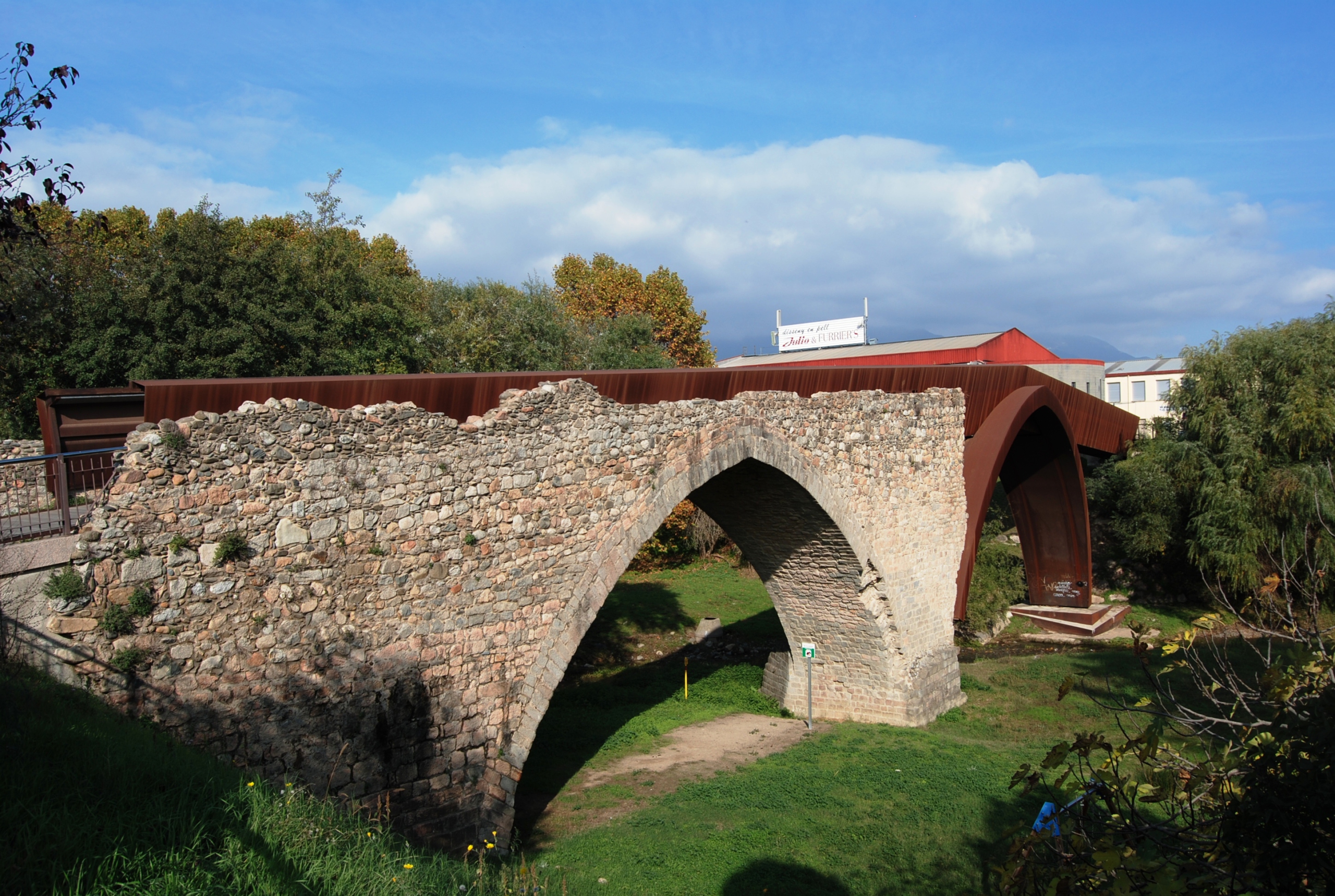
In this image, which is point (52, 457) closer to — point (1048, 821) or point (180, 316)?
point (1048, 821)

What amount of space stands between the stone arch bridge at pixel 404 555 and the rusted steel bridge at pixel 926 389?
20 cm

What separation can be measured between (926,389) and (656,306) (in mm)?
21314

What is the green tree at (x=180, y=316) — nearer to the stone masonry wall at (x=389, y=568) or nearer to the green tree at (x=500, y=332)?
the green tree at (x=500, y=332)

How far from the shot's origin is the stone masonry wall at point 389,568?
5.48 metres

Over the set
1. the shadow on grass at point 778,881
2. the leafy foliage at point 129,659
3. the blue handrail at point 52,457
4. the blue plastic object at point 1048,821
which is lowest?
the shadow on grass at point 778,881

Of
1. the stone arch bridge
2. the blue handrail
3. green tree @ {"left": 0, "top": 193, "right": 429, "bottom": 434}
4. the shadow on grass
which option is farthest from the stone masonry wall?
green tree @ {"left": 0, "top": 193, "right": 429, "bottom": 434}

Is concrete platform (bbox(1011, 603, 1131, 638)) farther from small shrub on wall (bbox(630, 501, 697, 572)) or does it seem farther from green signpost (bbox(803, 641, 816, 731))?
small shrub on wall (bbox(630, 501, 697, 572))

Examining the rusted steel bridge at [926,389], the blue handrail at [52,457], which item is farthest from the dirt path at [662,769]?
the blue handrail at [52,457]

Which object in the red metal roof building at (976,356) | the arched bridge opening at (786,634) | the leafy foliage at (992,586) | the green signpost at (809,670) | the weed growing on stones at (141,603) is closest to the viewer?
the weed growing on stones at (141,603)

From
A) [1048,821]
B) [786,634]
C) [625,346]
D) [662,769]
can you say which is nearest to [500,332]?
[625,346]

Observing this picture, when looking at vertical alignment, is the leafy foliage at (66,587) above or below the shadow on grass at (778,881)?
above

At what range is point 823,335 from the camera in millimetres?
34688

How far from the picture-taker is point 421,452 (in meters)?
6.80

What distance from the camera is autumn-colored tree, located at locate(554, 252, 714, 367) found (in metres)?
32.4
